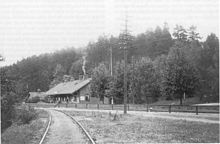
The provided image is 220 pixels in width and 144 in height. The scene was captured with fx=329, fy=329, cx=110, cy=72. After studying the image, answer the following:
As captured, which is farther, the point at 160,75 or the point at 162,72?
the point at 160,75

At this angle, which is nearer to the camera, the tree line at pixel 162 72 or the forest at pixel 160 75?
the forest at pixel 160 75

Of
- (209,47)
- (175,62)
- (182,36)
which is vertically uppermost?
(182,36)

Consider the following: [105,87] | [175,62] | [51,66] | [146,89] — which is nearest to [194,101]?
[146,89]

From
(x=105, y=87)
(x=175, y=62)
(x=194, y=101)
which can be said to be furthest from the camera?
(x=105, y=87)

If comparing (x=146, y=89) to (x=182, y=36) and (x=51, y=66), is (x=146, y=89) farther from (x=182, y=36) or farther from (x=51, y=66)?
(x=51, y=66)

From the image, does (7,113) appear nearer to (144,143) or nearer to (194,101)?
(144,143)

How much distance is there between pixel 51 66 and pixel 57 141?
419 feet

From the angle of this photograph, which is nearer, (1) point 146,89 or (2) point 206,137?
(2) point 206,137

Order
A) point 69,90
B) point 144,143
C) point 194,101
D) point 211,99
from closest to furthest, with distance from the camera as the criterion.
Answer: point 144,143 → point 211,99 → point 194,101 → point 69,90

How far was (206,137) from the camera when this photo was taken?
1307 centimetres

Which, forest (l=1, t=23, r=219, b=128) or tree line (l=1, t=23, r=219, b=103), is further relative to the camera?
tree line (l=1, t=23, r=219, b=103)

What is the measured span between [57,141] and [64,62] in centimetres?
12948

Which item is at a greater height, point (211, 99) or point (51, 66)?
point (51, 66)

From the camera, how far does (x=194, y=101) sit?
5194 cm
